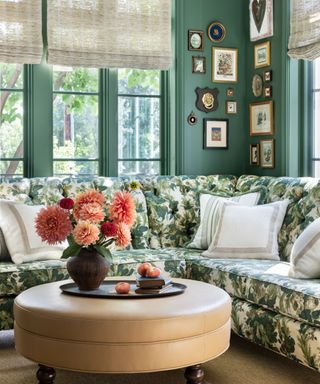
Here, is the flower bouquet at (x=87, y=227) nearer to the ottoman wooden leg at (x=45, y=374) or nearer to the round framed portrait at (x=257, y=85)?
the ottoman wooden leg at (x=45, y=374)

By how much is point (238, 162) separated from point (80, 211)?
9.23 ft

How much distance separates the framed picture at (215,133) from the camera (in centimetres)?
576

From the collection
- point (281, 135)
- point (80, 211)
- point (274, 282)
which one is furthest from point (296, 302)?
point (281, 135)

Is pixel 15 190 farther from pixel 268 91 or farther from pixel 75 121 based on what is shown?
pixel 268 91

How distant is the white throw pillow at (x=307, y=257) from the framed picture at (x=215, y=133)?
2.09 m

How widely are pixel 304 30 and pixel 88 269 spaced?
2.68 metres

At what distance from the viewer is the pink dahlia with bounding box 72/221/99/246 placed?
3.28 metres

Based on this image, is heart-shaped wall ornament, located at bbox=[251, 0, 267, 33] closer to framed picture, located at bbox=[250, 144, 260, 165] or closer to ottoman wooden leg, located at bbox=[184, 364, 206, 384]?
framed picture, located at bbox=[250, 144, 260, 165]

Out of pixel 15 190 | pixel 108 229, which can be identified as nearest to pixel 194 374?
pixel 108 229

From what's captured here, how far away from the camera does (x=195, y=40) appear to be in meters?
5.70

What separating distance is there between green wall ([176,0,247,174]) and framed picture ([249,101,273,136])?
15 cm

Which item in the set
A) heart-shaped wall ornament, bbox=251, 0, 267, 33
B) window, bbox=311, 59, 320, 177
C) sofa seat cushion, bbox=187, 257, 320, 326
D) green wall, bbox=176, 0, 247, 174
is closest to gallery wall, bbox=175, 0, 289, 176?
green wall, bbox=176, 0, 247, 174

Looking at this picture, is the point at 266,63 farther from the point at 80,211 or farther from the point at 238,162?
the point at 80,211

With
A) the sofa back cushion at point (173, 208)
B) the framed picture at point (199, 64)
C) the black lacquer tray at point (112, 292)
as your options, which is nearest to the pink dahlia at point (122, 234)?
the black lacquer tray at point (112, 292)
